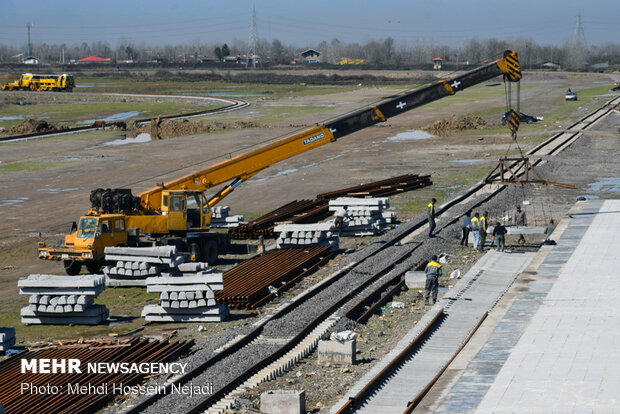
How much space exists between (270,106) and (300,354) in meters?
87.1

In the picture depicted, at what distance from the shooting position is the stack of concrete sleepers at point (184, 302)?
2206cm

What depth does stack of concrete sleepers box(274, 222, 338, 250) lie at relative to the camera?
30266 millimetres

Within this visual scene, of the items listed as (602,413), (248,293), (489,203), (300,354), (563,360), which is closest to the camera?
(602,413)

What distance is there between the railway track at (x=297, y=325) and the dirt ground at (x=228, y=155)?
8.59 m

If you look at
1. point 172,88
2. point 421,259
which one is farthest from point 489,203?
point 172,88

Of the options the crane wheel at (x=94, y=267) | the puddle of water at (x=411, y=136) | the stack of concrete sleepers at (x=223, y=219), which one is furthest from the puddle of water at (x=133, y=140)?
the crane wheel at (x=94, y=267)

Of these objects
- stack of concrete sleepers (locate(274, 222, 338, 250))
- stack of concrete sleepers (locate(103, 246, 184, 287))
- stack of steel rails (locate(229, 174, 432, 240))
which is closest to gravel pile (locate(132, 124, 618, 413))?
stack of concrete sleepers (locate(274, 222, 338, 250))

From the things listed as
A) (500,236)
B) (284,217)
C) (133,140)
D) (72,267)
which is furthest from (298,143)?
(133,140)

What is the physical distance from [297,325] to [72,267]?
9.11 metres

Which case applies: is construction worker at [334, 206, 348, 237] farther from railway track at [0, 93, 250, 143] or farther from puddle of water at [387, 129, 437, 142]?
railway track at [0, 93, 250, 143]

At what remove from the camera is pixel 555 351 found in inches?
717

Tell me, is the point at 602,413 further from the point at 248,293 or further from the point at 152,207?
the point at 152,207

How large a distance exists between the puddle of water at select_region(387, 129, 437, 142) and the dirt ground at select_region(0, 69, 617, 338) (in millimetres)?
731

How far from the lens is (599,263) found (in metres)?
27.5
